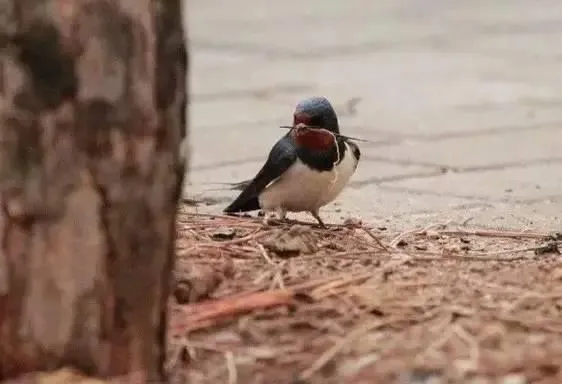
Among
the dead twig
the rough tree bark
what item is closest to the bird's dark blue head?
the dead twig

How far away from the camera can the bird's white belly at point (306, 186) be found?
241 centimetres

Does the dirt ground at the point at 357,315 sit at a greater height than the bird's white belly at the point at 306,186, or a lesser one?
lesser

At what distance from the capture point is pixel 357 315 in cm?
163

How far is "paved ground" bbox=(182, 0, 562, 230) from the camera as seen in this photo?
3.14 m

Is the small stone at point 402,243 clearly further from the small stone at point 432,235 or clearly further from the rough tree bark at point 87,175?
the rough tree bark at point 87,175

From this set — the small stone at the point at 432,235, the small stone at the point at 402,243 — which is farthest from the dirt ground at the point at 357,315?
the small stone at the point at 432,235

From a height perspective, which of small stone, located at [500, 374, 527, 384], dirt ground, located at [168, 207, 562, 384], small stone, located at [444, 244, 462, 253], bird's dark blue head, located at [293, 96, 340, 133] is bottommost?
small stone, located at [444, 244, 462, 253]

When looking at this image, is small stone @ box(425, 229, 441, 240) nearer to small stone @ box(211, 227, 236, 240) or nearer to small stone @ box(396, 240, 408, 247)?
small stone @ box(396, 240, 408, 247)

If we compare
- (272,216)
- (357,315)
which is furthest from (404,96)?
(357,315)

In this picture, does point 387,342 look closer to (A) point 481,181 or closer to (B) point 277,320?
(B) point 277,320

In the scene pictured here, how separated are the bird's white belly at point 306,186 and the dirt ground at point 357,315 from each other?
250 mm

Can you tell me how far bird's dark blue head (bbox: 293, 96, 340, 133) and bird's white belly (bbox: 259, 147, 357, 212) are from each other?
0.25 ft

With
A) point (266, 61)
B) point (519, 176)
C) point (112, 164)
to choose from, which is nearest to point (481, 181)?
point (519, 176)

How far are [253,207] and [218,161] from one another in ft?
3.34
